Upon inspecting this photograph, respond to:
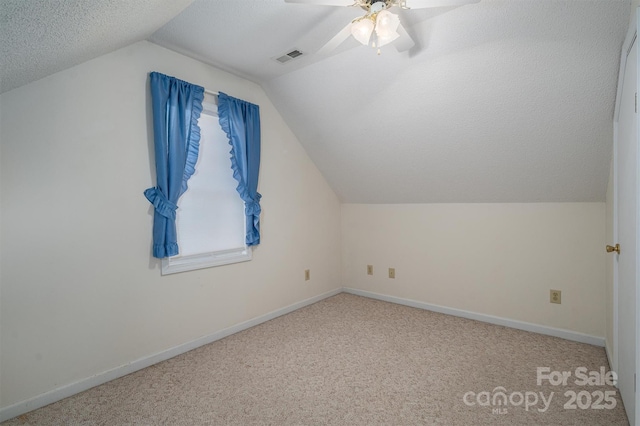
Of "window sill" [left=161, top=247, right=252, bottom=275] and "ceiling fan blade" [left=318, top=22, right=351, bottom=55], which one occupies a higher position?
"ceiling fan blade" [left=318, top=22, right=351, bottom=55]

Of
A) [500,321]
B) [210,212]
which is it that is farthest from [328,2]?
[500,321]

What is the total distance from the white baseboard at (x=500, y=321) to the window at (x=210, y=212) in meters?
1.76

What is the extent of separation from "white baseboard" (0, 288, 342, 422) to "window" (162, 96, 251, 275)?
0.60m

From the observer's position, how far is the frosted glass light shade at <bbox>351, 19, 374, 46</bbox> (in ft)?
5.73

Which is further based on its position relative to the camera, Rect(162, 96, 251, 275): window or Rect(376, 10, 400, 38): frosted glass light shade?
Rect(162, 96, 251, 275): window

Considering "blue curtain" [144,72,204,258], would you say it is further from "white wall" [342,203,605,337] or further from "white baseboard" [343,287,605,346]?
"white baseboard" [343,287,605,346]

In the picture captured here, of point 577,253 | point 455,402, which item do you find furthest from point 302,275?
point 577,253

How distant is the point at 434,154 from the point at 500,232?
96 centimetres

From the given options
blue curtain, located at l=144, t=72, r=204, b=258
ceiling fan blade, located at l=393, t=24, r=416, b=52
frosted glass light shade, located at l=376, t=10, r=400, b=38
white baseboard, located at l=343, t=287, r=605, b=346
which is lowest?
white baseboard, located at l=343, t=287, r=605, b=346

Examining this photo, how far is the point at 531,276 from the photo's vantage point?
9.86ft

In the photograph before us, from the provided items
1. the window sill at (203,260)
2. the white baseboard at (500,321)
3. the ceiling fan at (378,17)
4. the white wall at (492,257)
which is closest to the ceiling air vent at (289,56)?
the ceiling fan at (378,17)

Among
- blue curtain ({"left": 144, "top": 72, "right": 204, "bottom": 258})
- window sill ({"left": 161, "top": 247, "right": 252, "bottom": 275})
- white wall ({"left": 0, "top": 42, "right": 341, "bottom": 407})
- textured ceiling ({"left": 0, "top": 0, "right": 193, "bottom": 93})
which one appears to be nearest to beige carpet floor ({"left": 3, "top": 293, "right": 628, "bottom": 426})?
white wall ({"left": 0, "top": 42, "right": 341, "bottom": 407})

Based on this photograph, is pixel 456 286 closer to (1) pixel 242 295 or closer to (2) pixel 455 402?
(2) pixel 455 402

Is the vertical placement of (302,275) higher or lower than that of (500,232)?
lower
